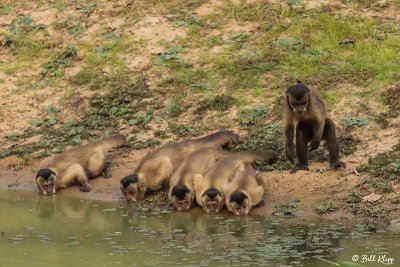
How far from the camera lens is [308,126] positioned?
15.3 metres

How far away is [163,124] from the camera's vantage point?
1786 centimetres

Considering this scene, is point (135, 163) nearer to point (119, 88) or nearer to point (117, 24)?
point (119, 88)

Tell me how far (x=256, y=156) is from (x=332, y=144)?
1.13m

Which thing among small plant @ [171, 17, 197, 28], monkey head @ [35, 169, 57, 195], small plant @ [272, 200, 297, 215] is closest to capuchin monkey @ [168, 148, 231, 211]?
small plant @ [272, 200, 297, 215]

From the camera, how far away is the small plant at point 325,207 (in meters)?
14.1

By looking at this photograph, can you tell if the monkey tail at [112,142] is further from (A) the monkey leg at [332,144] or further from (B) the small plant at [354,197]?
(B) the small plant at [354,197]

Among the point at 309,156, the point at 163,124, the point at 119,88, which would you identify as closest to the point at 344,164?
the point at 309,156

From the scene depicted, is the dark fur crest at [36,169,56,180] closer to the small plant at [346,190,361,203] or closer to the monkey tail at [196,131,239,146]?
the monkey tail at [196,131,239,146]

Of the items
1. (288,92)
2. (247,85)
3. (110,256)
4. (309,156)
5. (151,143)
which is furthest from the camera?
(247,85)

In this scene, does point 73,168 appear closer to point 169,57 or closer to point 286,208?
point 286,208

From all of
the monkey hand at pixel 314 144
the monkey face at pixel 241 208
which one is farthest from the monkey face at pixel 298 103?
the monkey face at pixel 241 208

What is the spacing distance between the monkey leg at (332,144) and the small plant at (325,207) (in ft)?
3.78

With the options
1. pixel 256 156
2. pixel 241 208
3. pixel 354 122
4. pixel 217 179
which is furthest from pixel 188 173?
pixel 354 122

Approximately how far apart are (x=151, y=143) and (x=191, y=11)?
4661 mm
